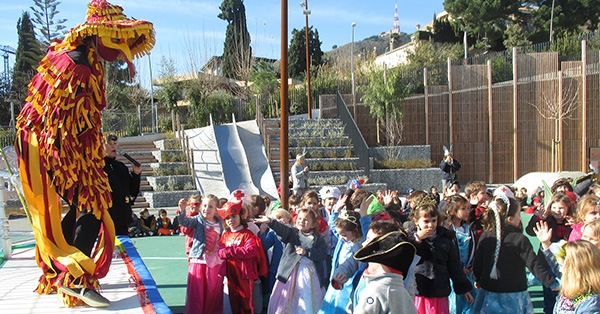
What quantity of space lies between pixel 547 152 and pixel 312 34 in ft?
75.3

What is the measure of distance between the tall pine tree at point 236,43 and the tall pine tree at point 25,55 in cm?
1196

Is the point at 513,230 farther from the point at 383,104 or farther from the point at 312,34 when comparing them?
the point at 312,34

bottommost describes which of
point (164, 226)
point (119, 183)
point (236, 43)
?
point (164, 226)

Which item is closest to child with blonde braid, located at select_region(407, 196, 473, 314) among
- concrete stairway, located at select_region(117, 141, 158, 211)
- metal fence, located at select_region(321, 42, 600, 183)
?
concrete stairway, located at select_region(117, 141, 158, 211)

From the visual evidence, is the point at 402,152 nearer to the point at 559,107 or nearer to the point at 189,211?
the point at 559,107

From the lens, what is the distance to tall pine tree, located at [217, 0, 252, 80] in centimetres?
3494

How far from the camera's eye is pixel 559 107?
19719 mm

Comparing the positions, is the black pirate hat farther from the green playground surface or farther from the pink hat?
the green playground surface

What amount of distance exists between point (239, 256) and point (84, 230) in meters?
1.38

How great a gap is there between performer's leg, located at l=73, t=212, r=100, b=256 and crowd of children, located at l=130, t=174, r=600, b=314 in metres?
0.90

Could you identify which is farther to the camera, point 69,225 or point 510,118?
point 510,118

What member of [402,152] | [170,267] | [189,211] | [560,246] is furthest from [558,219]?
[402,152]

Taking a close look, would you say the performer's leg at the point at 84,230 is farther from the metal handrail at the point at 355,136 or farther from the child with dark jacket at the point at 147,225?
the metal handrail at the point at 355,136

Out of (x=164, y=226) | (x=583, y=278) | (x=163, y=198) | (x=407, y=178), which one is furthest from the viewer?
(x=407, y=178)
